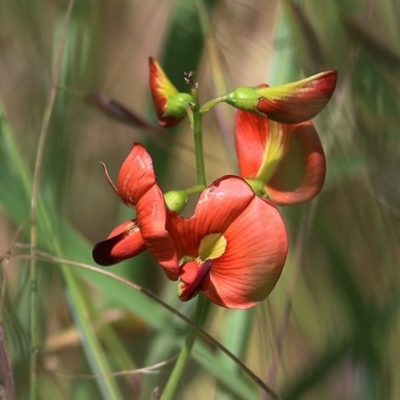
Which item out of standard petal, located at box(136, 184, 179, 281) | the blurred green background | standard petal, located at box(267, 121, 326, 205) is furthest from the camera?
the blurred green background

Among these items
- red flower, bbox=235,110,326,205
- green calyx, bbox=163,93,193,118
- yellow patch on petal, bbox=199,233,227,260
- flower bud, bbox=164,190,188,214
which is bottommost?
yellow patch on petal, bbox=199,233,227,260

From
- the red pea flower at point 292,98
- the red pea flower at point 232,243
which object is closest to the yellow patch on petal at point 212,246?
the red pea flower at point 232,243

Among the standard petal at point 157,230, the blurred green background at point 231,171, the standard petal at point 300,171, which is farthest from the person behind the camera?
the blurred green background at point 231,171

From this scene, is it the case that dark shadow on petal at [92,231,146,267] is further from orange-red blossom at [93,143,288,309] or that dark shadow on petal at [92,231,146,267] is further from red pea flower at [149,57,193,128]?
red pea flower at [149,57,193,128]

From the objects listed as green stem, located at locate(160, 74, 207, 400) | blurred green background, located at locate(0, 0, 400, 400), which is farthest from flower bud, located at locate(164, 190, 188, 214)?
blurred green background, located at locate(0, 0, 400, 400)

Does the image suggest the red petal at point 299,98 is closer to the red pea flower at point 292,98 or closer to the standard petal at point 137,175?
the red pea flower at point 292,98

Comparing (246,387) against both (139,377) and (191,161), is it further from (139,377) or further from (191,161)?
(191,161)

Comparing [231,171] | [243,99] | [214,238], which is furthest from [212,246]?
[231,171]

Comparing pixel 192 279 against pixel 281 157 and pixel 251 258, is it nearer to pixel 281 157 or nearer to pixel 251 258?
pixel 251 258
